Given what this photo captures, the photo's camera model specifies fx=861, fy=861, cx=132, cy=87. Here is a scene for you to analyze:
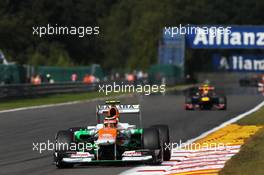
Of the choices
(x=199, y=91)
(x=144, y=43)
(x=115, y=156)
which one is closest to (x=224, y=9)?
(x=144, y=43)

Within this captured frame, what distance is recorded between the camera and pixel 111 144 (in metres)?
11.9

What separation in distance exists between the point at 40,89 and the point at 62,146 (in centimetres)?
2994

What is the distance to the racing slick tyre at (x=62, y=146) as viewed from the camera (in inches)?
474

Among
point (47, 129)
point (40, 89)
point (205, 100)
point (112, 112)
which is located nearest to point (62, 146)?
point (112, 112)

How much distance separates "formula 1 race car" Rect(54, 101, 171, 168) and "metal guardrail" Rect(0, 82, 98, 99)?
23292 millimetres

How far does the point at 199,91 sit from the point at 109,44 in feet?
287

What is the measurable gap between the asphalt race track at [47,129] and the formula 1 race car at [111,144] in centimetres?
17

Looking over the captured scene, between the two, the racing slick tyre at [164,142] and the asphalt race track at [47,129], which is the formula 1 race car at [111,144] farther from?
the asphalt race track at [47,129]

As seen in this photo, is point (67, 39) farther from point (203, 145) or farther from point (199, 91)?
point (203, 145)

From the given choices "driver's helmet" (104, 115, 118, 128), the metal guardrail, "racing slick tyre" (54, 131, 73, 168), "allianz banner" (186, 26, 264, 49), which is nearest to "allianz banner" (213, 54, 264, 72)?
"allianz banner" (186, 26, 264, 49)

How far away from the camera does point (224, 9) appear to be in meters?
63.1

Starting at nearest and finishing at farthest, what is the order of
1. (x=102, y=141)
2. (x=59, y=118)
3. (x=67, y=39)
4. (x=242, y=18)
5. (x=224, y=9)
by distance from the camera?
(x=102, y=141)
(x=59, y=118)
(x=224, y=9)
(x=242, y=18)
(x=67, y=39)

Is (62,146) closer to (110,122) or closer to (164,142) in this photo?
(110,122)

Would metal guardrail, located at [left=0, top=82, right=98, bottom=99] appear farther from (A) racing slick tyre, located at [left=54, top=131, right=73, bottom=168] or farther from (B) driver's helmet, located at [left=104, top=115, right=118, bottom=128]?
(B) driver's helmet, located at [left=104, top=115, right=118, bottom=128]
